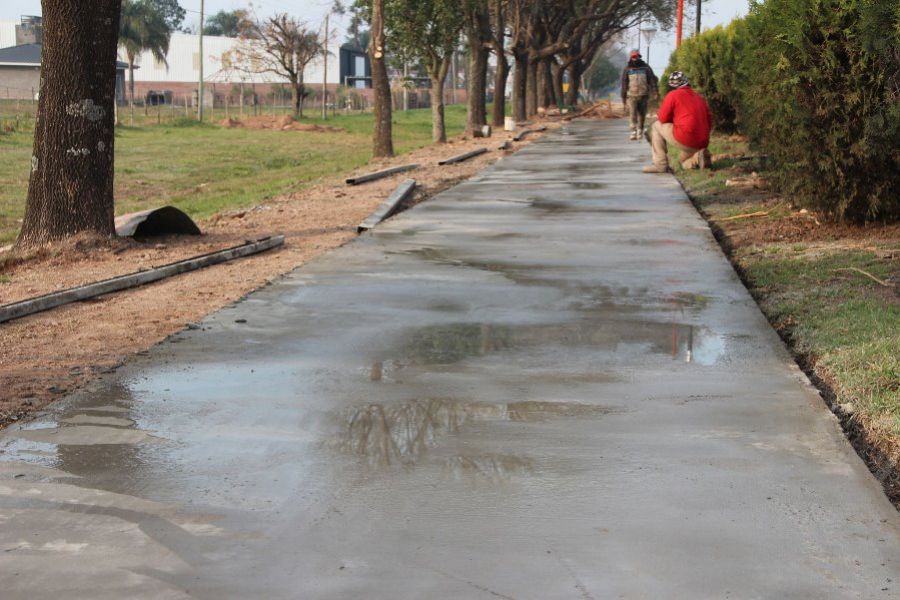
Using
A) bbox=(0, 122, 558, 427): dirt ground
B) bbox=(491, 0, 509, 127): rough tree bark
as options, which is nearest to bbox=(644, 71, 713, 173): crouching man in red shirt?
bbox=(0, 122, 558, 427): dirt ground

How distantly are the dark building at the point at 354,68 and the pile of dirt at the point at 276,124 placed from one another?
5534 cm

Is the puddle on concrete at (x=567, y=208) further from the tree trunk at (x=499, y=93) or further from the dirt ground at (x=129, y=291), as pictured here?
the tree trunk at (x=499, y=93)

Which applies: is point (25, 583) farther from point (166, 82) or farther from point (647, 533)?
point (166, 82)

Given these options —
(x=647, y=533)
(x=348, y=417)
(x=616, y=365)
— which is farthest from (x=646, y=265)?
(x=647, y=533)

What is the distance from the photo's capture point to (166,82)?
109375 millimetres

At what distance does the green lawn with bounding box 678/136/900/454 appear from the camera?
18.6 ft

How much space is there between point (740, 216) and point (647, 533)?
32.7 ft

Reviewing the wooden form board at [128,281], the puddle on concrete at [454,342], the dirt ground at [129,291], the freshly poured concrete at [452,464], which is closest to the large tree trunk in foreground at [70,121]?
the dirt ground at [129,291]

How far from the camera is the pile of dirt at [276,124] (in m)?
54.4

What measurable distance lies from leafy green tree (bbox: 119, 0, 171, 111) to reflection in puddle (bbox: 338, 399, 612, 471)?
61.5 metres

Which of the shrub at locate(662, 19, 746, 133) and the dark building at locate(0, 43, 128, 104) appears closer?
the shrub at locate(662, 19, 746, 133)

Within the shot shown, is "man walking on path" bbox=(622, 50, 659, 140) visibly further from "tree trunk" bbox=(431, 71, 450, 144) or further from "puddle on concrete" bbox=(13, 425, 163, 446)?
"puddle on concrete" bbox=(13, 425, 163, 446)

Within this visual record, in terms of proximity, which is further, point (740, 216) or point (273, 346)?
point (740, 216)

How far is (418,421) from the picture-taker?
532 cm
